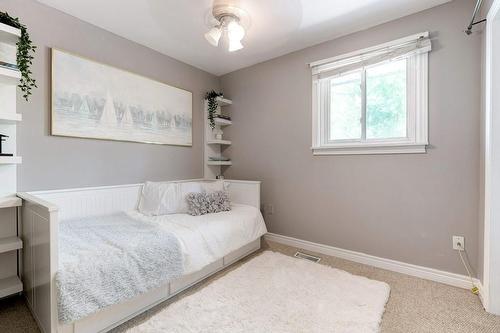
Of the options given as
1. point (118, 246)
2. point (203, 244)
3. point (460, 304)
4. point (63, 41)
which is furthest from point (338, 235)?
point (63, 41)

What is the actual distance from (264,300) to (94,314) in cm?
108

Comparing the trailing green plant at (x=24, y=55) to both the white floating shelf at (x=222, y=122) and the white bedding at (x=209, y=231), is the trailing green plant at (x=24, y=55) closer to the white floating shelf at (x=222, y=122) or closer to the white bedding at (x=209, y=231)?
the white bedding at (x=209, y=231)

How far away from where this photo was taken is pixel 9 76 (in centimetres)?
163

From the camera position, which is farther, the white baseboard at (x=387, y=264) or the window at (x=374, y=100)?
the window at (x=374, y=100)

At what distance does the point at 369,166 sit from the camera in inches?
92.3

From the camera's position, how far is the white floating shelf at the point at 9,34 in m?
1.57

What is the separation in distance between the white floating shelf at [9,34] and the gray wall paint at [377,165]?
226 centimetres

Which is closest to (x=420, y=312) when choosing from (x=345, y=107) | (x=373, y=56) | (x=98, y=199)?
(x=345, y=107)

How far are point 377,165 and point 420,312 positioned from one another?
1.22 m

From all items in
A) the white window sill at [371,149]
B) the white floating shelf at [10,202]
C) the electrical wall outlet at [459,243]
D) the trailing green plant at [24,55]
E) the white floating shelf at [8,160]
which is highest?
the trailing green plant at [24,55]

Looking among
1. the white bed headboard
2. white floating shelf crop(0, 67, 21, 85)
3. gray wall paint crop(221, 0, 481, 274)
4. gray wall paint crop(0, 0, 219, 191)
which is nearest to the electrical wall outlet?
gray wall paint crop(221, 0, 481, 274)

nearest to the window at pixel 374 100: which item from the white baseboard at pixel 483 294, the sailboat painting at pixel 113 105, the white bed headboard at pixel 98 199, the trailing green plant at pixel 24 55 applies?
the white bed headboard at pixel 98 199

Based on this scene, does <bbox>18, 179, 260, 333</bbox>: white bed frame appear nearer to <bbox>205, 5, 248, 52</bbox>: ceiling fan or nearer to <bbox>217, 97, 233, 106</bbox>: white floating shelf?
<bbox>217, 97, 233, 106</bbox>: white floating shelf

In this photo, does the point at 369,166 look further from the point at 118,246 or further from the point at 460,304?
the point at 118,246
